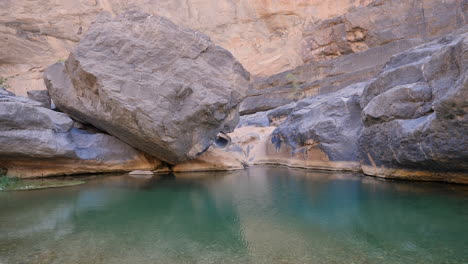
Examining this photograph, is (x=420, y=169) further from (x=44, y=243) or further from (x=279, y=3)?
(x=279, y=3)

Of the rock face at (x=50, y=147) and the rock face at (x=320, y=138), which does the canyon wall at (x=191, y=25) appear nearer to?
the rock face at (x=320, y=138)

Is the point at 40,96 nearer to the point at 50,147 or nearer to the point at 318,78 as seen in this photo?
the point at 50,147

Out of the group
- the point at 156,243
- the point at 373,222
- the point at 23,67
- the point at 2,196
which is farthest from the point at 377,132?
the point at 23,67

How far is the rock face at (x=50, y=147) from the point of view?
6406 mm

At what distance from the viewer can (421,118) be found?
Answer: 510cm

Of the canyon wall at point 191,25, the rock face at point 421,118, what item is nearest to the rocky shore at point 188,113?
the rock face at point 421,118

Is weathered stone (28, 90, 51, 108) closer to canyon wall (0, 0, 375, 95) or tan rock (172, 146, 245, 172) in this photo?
tan rock (172, 146, 245, 172)

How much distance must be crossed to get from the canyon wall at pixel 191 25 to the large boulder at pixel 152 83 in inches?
676

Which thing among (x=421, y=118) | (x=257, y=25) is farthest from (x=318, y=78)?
(x=421, y=118)

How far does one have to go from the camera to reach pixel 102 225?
3.18 m

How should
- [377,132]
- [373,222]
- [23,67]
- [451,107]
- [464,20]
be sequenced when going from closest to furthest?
[373,222] → [451,107] → [377,132] → [464,20] → [23,67]

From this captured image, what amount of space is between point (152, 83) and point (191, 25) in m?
20.5

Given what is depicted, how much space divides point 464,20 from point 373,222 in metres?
18.9

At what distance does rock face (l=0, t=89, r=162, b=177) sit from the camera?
252 inches
